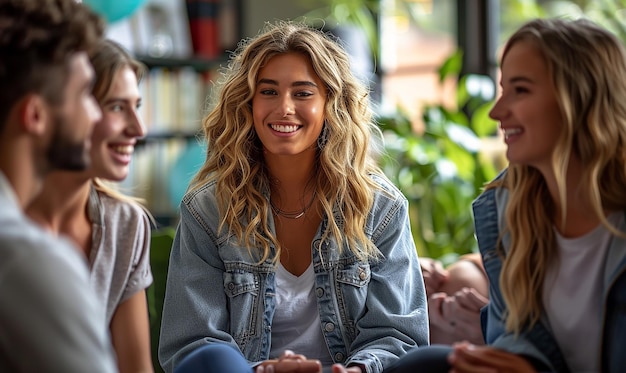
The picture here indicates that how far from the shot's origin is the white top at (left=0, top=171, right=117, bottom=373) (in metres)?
1.11

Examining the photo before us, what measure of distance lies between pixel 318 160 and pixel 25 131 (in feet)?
3.41

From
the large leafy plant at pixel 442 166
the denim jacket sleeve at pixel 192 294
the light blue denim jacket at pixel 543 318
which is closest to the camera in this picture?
the light blue denim jacket at pixel 543 318

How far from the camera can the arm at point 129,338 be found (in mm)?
1812

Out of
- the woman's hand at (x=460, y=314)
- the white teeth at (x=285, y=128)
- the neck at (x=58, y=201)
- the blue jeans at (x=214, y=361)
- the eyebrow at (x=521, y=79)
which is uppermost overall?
the eyebrow at (x=521, y=79)

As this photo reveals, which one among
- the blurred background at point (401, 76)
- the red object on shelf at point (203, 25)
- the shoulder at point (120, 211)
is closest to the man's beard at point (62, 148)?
the shoulder at point (120, 211)

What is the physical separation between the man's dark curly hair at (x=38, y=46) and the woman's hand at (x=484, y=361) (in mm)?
834

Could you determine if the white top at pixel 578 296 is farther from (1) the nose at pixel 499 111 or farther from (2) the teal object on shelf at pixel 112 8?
(2) the teal object on shelf at pixel 112 8

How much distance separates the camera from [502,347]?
1714mm

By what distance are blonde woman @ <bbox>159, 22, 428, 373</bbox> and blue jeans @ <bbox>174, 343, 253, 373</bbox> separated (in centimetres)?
16

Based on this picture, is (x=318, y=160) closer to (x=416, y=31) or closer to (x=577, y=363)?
(x=577, y=363)

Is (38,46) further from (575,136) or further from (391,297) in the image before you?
(391,297)

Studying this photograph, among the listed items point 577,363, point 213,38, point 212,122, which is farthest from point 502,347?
point 213,38

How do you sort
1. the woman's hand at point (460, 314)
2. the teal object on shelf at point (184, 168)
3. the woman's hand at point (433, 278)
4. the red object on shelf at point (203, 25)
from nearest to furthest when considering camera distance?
the woman's hand at point (460, 314), the woman's hand at point (433, 278), the teal object on shelf at point (184, 168), the red object on shelf at point (203, 25)

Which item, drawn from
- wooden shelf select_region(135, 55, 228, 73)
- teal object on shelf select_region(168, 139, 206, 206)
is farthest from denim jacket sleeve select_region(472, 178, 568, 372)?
wooden shelf select_region(135, 55, 228, 73)
